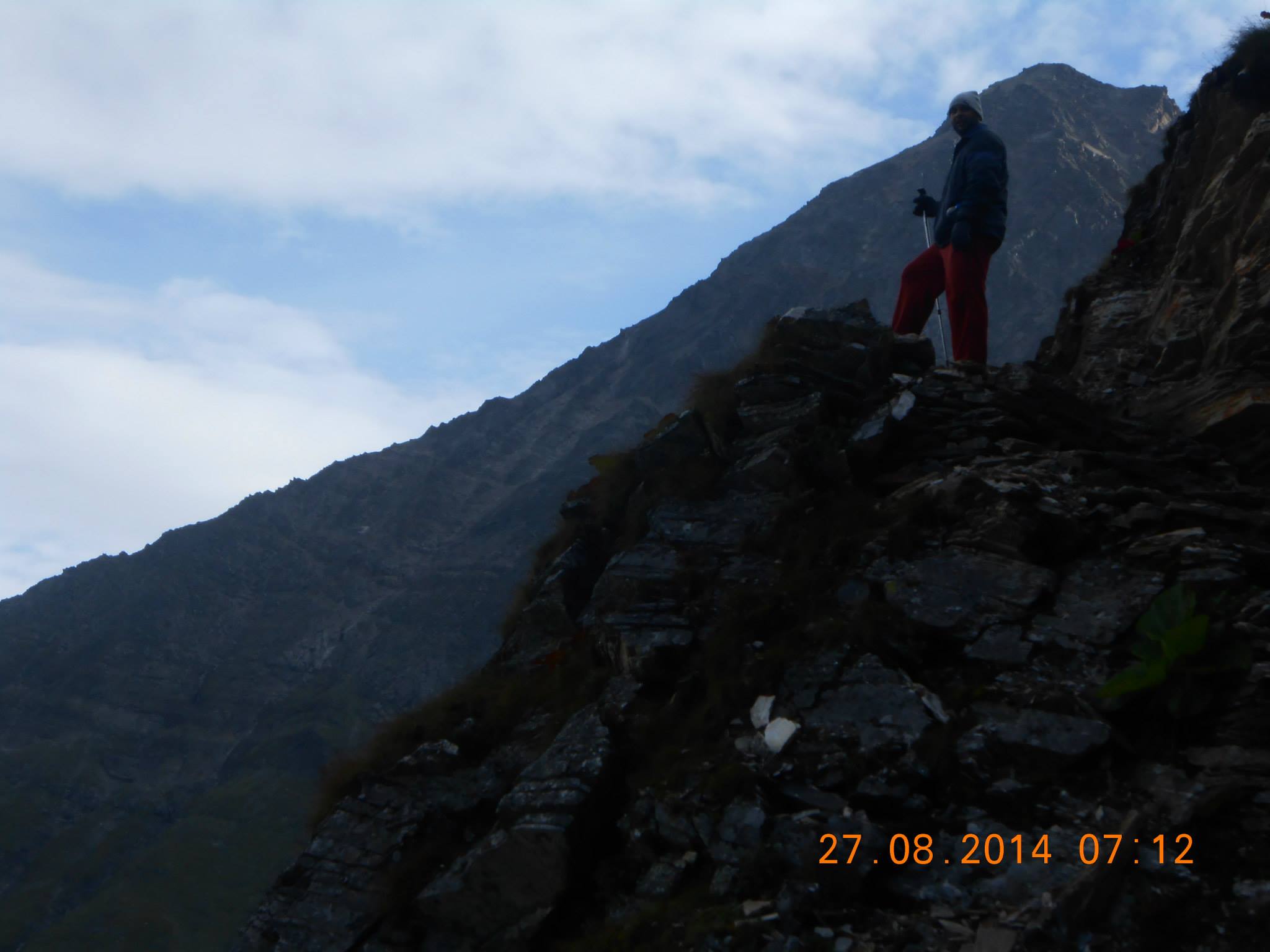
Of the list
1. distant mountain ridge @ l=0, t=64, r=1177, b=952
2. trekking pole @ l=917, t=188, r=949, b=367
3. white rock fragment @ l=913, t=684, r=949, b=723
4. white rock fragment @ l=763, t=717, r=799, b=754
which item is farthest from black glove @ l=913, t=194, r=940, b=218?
distant mountain ridge @ l=0, t=64, r=1177, b=952

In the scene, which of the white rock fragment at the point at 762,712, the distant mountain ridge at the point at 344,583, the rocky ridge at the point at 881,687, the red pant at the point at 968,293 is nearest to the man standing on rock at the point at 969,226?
the red pant at the point at 968,293

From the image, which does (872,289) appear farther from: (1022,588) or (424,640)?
(1022,588)

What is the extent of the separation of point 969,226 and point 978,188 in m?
0.54

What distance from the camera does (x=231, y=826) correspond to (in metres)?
101

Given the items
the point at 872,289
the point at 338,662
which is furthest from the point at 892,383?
the point at 338,662

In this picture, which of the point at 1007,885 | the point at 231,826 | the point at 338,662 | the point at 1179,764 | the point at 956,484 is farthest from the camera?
the point at 338,662

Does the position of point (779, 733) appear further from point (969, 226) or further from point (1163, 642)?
point (969, 226)

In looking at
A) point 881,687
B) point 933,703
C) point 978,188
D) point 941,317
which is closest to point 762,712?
point 881,687

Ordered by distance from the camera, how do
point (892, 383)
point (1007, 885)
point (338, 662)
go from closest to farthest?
point (1007, 885) < point (892, 383) < point (338, 662)

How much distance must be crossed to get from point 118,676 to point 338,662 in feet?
87.1

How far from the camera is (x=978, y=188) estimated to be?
42.2 feet

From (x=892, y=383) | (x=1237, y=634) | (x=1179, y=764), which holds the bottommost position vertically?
(x=1179, y=764)
